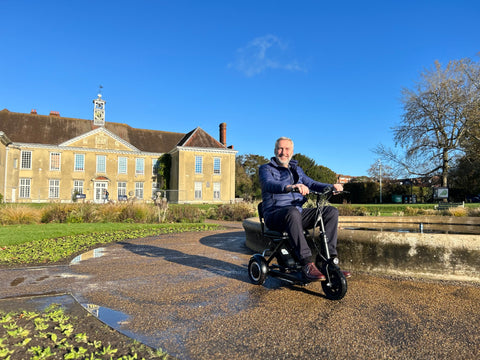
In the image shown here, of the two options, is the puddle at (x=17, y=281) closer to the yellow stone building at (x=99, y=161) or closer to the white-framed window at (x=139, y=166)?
the yellow stone building at (x=99, y=161)

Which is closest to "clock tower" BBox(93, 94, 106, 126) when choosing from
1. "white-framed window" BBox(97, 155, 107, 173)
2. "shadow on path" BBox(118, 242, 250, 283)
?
"white-framed window" BBox(97, 155, 107, 173)

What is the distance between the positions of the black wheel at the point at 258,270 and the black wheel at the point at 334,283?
772 mm

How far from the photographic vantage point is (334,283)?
131 inches

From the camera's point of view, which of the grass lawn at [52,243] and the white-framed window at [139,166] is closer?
the grass lawn at [52,243]

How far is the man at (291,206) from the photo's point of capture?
3408 millimetres

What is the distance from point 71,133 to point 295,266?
4450 centimetres

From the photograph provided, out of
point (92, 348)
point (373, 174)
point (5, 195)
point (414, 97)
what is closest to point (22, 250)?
point (92, 348)

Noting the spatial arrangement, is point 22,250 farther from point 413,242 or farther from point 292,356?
point 413,242

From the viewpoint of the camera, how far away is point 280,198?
3.86 metres

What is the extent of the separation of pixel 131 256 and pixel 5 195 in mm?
37769

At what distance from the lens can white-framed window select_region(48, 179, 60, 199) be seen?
128ft

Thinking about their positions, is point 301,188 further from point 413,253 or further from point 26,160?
point 26,160

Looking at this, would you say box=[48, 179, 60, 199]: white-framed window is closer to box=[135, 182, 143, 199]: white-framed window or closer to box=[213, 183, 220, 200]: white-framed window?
box=[135, 182, 143, 199]: white-framed window

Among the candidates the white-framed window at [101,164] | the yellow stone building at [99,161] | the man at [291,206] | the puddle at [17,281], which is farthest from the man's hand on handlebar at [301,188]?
the white-framed window at [101,164]
